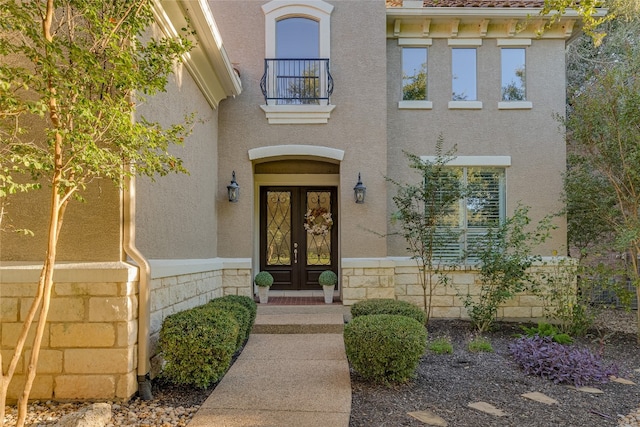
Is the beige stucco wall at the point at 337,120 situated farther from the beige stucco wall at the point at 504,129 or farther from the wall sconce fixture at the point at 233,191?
the beige stucco wall at the point at 504,129

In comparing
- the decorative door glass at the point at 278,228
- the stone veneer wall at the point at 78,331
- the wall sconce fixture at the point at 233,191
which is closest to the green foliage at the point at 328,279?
the decorative door glass at the point at 278,228

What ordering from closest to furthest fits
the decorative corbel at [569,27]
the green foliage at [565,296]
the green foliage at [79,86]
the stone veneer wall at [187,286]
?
the green foliage at [79,86] → the stone veneer wall at [187,286] → the green foliage at [565,296] → the decorative corbel at [569,27]

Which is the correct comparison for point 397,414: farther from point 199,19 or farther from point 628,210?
point 628,210

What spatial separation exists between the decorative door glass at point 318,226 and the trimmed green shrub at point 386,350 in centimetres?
527

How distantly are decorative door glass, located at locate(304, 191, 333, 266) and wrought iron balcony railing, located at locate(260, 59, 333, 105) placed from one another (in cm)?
224

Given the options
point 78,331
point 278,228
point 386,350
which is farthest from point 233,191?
point 386,350

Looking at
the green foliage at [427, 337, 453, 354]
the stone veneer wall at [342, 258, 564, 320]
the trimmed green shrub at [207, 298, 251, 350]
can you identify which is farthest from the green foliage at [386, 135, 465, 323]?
the trimmed green shrub at [207, 298, 251, 350]

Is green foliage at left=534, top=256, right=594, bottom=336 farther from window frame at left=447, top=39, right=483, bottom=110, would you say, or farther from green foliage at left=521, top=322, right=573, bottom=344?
window frame at left=447, top=39, right=483, bottom=110

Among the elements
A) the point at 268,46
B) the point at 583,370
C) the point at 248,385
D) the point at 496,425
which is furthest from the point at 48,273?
the point at 268,46

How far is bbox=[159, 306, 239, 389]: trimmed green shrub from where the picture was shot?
4266 mm

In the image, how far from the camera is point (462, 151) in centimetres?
878

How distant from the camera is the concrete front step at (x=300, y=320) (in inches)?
274

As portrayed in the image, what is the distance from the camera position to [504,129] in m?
8.84

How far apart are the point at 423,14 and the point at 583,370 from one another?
21.5 feet
